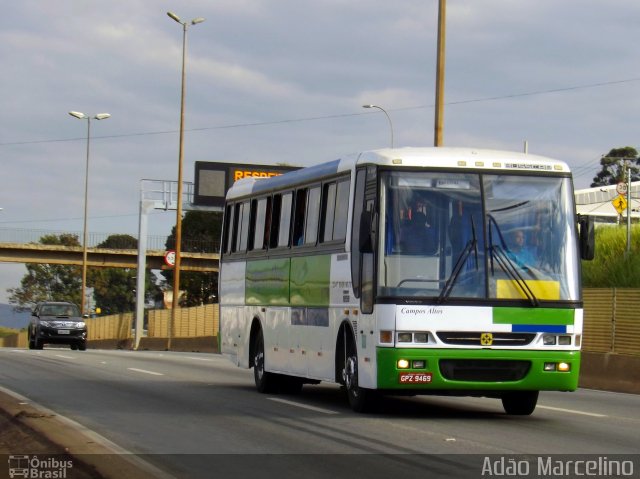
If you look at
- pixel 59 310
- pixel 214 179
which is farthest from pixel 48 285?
pixel 59 310

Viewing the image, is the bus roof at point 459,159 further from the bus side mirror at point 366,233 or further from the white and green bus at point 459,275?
the bus side mirror at point 366,233

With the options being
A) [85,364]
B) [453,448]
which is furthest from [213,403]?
[85,364]

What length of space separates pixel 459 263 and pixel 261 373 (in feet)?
19.6

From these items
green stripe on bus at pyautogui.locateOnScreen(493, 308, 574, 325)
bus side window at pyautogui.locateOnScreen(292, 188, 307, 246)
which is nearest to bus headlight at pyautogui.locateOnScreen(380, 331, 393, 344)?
green stripe on bus at pyautogui.locateOnScreen(493, 308, 574, 325)

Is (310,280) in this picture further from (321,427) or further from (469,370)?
(321,427)

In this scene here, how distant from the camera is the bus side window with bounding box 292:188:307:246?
17.8 meters

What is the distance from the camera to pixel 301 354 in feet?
57.7

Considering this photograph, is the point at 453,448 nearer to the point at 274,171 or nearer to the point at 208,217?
the point at 274,171

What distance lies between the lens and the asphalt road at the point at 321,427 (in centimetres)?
1068

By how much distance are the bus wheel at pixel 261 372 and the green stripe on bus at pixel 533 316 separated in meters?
5.76

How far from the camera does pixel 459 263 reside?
14484 mm

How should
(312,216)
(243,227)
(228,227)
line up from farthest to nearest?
(228,227)
(243,227)
(312,216)

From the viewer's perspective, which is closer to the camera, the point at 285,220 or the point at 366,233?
the point at 366,233

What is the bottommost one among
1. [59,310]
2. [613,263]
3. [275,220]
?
[59,310]
